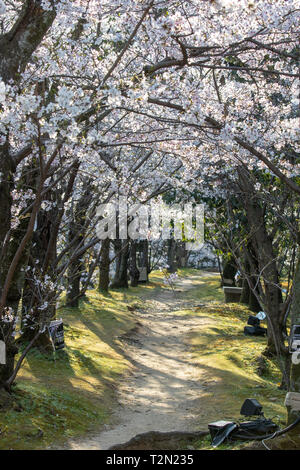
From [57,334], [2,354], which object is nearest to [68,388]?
[57,334]

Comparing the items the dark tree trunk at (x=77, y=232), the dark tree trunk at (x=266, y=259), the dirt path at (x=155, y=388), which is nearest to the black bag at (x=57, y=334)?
the dark tree trunk at (x=77, y=232)

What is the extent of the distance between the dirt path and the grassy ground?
271 millimetres

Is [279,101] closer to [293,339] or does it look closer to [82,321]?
[293,339]

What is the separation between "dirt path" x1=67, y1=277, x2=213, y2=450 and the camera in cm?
655

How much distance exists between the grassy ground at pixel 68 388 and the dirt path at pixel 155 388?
27cm

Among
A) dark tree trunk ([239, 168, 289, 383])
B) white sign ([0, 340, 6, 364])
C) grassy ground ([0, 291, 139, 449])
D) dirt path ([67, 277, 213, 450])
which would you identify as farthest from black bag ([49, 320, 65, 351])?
dark tree trunk ([239, 168, 289, 383])

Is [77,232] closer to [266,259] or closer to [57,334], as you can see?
[57,334]

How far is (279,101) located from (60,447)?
8.07 m

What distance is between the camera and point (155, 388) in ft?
29.4

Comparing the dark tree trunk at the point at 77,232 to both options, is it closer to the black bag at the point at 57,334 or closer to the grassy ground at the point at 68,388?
the black bag at the point at 57,334

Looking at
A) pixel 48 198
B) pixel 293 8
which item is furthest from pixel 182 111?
pixel 48 198

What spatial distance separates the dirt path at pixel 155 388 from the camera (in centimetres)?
655

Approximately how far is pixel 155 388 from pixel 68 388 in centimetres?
171

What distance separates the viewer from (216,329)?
588 inches
